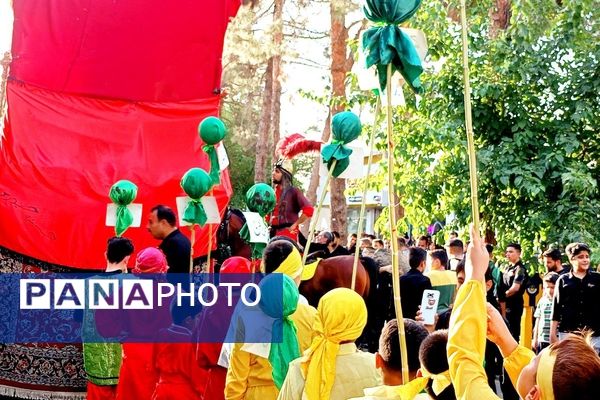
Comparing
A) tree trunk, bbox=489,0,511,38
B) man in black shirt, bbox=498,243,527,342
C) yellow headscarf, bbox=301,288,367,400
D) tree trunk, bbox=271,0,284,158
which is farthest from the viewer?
tree trunk, bbox=271,0,284,158

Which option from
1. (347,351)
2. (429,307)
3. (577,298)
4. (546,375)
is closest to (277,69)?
(577,298)

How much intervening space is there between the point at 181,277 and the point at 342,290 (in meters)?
2.86

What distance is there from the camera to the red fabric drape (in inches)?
259

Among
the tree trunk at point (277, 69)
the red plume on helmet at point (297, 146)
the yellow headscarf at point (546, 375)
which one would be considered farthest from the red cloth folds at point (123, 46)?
the tree trunk at point (277, 69)

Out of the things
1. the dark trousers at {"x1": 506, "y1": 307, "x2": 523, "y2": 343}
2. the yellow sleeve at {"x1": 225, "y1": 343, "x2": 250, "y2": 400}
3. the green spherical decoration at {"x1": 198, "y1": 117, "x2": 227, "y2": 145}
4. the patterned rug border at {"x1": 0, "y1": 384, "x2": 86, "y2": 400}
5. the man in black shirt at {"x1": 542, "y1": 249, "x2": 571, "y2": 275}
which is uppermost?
the green spherical decoration at {"x1": 198, "y1": 117, "x2": 227, "y2": 145}

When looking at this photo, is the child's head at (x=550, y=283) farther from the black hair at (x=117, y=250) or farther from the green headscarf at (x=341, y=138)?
the black hair at (x=117, y=250)

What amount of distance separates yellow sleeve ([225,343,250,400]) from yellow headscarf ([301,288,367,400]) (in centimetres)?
54

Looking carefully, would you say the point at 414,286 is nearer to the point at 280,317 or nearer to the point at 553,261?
the point at 553,261

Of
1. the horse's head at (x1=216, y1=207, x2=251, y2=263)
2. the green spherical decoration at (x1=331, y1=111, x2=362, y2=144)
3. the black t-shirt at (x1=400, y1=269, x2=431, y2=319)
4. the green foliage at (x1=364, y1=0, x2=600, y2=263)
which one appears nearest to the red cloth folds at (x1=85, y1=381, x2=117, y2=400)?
the horse's head at (x1=216, y1=207, x2=251, y2=263)

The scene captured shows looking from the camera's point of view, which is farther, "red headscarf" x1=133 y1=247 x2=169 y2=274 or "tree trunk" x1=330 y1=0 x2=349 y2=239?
"tree trunk" x1=330 y1=0 x2=349 y2=239

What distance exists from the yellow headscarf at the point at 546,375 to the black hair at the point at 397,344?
976 mm

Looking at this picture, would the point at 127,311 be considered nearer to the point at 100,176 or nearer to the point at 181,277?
the point at 181,277

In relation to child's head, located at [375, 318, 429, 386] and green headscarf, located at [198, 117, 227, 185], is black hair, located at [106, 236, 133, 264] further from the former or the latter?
child's head, located at [375, 318, 429, 386]

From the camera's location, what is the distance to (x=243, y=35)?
19188 mm
